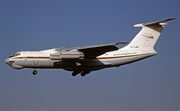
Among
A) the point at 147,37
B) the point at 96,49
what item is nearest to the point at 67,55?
the point at 96,49

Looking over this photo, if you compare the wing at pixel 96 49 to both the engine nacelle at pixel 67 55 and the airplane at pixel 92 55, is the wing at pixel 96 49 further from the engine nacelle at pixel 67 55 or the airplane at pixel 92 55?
the engine nacelle at pixel 67 55

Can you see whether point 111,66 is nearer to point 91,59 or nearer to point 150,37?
point 91,59

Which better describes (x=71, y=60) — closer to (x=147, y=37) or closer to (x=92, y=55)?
(x=92, y=55)

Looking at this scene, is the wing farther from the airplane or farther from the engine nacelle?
the engine nacelle

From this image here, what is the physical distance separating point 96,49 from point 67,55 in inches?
62.6

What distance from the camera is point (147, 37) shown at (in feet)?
59.2

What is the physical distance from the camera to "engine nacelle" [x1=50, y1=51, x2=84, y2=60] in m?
15.7

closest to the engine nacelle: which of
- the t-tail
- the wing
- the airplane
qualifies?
the airplane

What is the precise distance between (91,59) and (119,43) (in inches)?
100

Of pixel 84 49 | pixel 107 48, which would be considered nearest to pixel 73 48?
pixel 84 49

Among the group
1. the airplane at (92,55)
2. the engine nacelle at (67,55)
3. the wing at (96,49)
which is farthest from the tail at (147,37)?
the engine nacelle at (67,55)

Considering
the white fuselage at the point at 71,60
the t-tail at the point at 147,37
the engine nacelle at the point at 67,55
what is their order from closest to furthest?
1. the engine nacelle at the point at 67,55
2. the white fuselage at the point at 71,60
3. the t-tail at the point at 147,37

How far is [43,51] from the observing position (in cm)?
1684

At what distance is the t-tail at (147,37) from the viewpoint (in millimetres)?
17828
